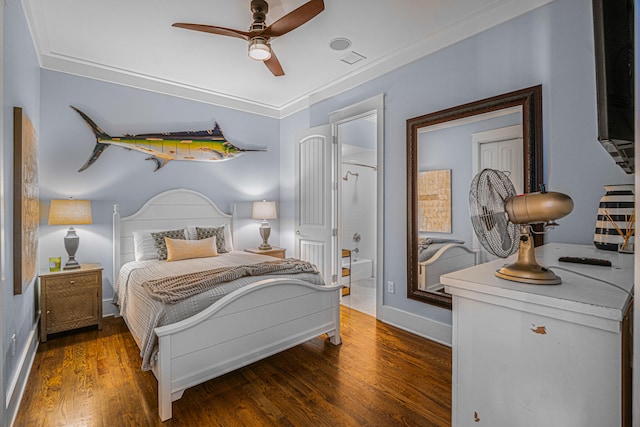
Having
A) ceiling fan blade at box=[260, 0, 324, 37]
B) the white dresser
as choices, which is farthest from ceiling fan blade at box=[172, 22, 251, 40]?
the white dresser

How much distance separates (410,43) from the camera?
9.77 ft

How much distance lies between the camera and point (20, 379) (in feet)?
6.62

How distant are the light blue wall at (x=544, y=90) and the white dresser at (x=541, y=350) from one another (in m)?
1.18

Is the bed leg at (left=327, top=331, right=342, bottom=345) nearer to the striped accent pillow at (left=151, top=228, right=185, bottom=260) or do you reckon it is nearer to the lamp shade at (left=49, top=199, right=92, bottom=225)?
the striped accent pillow at (left=151, top=228, right=185, bottom=260)

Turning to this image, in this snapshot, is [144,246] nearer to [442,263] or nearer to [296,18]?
[296,18]

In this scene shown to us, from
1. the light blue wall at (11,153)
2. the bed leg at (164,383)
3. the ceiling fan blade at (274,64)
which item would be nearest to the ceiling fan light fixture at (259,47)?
the ceiling fan blade at (274,64)

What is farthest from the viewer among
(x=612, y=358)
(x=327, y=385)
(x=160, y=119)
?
(x=160, y=119)

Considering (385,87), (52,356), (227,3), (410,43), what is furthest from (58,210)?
(410,43)

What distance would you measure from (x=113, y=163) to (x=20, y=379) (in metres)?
2.25

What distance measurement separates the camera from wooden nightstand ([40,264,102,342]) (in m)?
2.81

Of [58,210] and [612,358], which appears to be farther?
[58,210]

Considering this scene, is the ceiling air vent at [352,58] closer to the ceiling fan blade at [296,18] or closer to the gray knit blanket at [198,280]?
the ceiling fan blade at [296,18]

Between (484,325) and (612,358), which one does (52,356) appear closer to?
(484,325)

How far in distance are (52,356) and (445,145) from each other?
3.72 m
